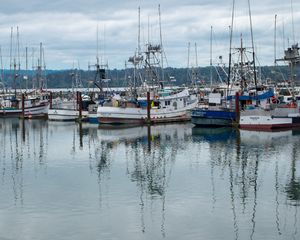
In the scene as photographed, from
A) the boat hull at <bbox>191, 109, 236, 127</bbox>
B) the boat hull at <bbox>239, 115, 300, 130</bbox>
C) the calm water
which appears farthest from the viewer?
the boat hull at <bbox>191, 109, 236, 127</bbox>

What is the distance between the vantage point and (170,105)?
65.8 meters

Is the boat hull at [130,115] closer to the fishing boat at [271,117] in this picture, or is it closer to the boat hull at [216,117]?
the boat hull at [216,117]

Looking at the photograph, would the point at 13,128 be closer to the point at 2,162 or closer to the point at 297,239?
the point at 2,162

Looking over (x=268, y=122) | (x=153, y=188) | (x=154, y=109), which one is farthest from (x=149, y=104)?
(x=153, y=188)

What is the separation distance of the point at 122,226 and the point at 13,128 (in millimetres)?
46592

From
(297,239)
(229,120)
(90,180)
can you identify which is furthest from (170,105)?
(297,239)

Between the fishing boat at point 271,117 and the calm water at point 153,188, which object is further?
the fishing boat at point 271,117

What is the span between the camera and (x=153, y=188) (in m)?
29.2

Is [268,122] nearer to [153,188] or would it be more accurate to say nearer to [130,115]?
[130,115]

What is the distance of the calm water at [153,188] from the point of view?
22156 mm

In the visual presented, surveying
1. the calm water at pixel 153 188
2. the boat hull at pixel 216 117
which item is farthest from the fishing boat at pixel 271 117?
the calm water at pixel 153 188

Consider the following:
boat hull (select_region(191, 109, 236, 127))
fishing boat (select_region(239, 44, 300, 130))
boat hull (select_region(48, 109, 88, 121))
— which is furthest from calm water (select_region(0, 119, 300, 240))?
boat hull (select_region(48, 109, 88, 121))

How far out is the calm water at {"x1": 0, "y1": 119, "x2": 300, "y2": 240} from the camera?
2216cm

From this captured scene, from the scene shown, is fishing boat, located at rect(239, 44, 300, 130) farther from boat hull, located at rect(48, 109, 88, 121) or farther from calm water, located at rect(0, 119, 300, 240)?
boat hull, located at rect(48, 109, 88, 121)
